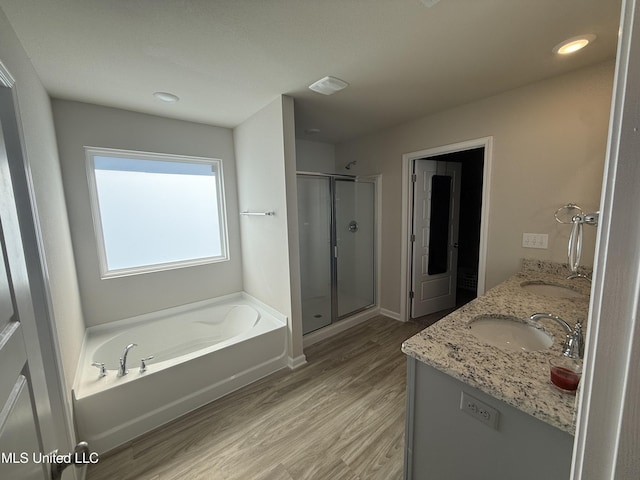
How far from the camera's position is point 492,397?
0.86 metres

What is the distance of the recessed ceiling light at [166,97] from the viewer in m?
2.03

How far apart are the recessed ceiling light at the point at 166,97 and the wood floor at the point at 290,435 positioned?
2501 millimetres

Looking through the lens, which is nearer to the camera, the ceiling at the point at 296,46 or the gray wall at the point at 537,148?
the ceiling at the point at 296,46

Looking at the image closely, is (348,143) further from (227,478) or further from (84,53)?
(227,478)

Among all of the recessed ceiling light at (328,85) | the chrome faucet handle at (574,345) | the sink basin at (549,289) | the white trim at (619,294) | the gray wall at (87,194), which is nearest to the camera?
the white trim at (619,294)

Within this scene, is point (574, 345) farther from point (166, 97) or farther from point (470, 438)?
point (166, 97)

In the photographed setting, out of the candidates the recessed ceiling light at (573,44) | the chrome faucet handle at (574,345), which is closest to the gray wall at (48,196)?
the chrome faucet handle at (574,345)

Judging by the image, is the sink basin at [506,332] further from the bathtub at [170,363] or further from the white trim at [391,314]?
the white trim at [391,314]

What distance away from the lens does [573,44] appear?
4.94ft

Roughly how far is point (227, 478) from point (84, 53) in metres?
2.60

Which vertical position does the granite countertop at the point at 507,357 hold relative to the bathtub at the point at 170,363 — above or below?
above

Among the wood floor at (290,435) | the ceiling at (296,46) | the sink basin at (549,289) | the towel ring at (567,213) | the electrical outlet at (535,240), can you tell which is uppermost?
the ceiling at (296,46)

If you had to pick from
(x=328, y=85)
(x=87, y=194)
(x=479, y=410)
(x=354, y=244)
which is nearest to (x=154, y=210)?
(x=87, y=194)

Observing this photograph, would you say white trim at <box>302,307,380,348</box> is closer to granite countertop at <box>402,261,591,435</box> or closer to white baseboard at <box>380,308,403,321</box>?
white baseboard at <box>380,308,403,321</box>
